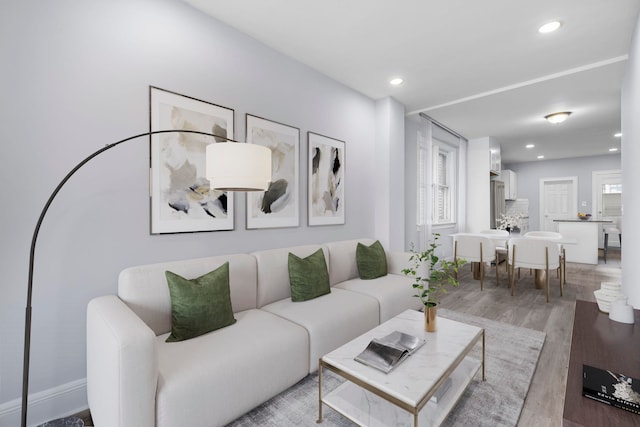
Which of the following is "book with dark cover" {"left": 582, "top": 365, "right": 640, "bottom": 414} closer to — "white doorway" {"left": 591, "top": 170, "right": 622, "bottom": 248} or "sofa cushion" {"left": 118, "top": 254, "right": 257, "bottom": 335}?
"sofa cushion" {"left": 118, "top": 254, "right": 257, "bottom": 335}

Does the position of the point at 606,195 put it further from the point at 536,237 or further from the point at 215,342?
the point at 215,342

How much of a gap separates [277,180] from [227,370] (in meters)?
1.78

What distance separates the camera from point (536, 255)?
394 centimetres

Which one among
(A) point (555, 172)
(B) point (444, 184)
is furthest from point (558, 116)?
(A) point (555, 172)

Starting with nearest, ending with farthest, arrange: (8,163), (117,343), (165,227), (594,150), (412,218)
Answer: (117,343)
(8,163)
(165,227)
(412,218)
(594,150)

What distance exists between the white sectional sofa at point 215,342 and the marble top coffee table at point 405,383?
0.37 m

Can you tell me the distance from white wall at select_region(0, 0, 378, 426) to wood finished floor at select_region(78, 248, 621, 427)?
21.3 inches

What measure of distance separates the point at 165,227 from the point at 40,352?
953 mm

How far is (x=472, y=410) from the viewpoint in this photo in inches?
69.0

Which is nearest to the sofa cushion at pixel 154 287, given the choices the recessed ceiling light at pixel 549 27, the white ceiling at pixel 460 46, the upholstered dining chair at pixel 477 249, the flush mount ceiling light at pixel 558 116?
the white ceiling at pixel 460 46

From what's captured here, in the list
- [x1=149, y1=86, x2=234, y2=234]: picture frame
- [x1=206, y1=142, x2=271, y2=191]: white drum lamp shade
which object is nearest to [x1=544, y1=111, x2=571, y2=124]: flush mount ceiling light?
[x1=149, y1=86, x2=234, y2=234]: picture frame

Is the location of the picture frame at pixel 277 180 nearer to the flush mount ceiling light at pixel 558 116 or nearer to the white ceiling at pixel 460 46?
the white ceiling at pixel 460 46

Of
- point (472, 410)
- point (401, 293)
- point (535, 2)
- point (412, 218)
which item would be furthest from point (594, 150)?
point (472, 410)

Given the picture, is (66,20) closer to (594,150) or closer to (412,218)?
(412,218)
